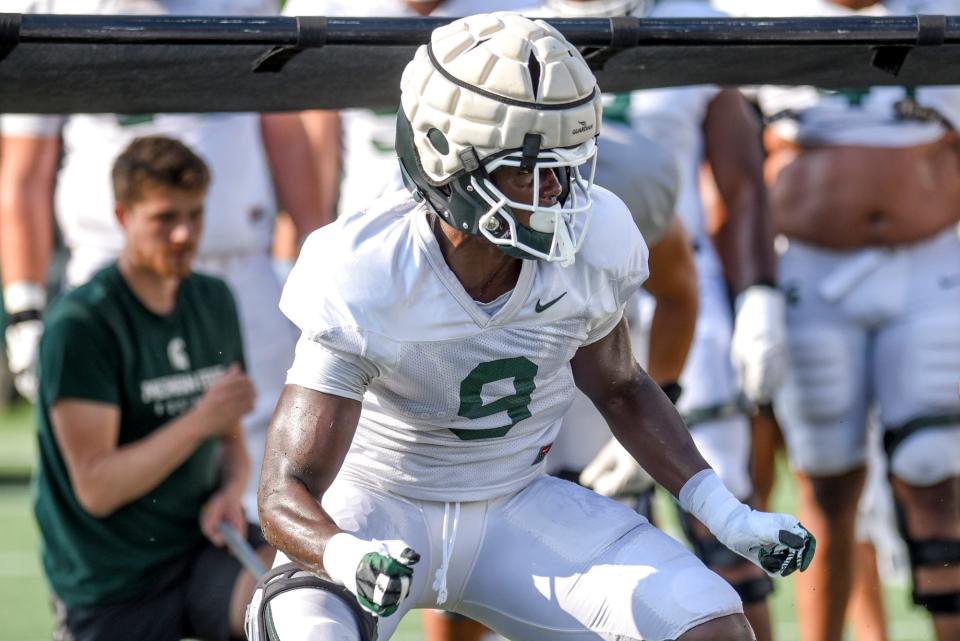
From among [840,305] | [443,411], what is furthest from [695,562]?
[840,305]

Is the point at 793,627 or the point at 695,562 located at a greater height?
the point at 695,562

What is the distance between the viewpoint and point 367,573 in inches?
119

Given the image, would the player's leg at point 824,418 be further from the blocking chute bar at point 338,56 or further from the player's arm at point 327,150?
the player's arm at point 327,150

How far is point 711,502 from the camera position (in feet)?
11.5

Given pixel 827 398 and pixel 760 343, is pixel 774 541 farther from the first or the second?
pixel 827 398

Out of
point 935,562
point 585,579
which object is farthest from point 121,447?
point 935,562

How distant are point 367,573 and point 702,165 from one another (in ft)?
9.91

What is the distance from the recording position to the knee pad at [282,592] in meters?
3.29

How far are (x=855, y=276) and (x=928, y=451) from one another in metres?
0.60

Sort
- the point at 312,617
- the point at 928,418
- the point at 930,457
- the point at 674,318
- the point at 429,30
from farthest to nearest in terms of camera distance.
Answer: the point at 928,418 → the point at 930,457 → the point at 674,318 → the point at 429,30 → the point at 312,617

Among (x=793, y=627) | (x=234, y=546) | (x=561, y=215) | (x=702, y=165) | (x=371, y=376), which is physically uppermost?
(x=561, y=215)

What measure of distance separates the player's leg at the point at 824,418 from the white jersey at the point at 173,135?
172 centimetres

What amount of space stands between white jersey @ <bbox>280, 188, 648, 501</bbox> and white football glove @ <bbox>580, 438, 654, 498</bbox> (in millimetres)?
930

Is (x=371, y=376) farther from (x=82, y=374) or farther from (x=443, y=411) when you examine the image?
(x=82, y=374)
